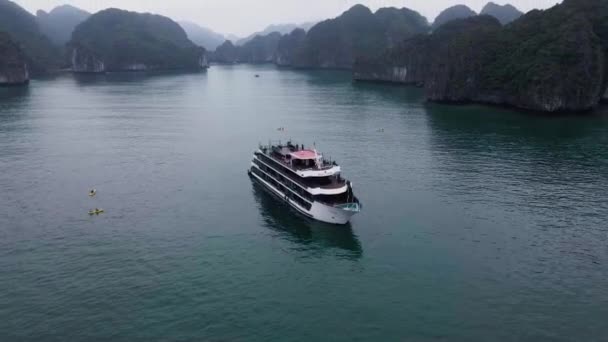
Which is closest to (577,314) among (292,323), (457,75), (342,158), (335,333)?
(335,333)

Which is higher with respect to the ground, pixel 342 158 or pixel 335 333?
pixel 342 158

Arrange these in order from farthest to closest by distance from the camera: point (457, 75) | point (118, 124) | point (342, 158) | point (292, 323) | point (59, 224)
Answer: point (457, 75)
point (118, 124)
point (342, 158)
point (59, 224)
point (292, 323)

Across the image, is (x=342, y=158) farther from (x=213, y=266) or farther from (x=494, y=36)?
(x=494, y=36)

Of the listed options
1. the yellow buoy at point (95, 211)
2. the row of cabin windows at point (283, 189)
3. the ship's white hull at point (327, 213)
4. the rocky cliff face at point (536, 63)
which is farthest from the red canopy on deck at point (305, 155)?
the rocky cliff face at point (536, 63)

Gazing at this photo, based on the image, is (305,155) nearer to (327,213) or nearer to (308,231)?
(327,213)

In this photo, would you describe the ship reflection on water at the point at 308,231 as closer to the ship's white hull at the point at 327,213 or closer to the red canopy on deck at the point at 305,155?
the ship's white hull at the point at 327,213

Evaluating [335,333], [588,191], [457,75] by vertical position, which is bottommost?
[335,333]

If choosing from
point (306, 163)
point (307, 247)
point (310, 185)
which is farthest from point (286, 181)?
point (307, 247)
